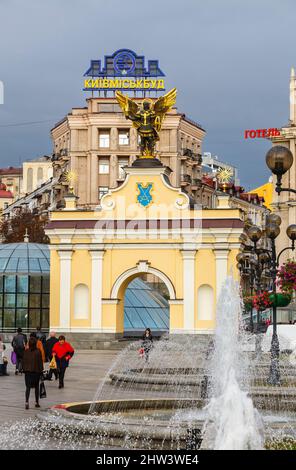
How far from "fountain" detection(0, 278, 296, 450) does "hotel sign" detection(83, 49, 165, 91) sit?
63697 mm

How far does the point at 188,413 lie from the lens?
17609 mm

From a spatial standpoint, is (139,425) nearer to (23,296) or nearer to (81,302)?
(81,302)

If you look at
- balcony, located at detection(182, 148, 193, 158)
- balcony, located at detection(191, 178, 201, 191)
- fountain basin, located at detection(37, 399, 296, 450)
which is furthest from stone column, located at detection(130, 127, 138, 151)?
fountain basin, located at detection(37, 399, 296, 450)

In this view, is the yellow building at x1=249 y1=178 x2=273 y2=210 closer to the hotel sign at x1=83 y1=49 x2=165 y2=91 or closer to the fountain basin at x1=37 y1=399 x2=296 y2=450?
the hotel sign at x1=83 y1=49 x2=165 y2=91

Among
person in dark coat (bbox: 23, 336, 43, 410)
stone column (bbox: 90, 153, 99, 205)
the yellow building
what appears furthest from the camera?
the yellow building

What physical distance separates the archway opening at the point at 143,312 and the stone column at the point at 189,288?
20.0 ft

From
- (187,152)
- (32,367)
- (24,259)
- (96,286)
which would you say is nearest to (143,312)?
(24,259)

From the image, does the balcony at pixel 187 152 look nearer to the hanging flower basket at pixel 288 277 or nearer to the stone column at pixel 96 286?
the stone column at pixel 96 286

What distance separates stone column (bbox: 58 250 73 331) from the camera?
4681 cm

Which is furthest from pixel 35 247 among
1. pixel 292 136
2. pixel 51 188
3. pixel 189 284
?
pixel 51 188
